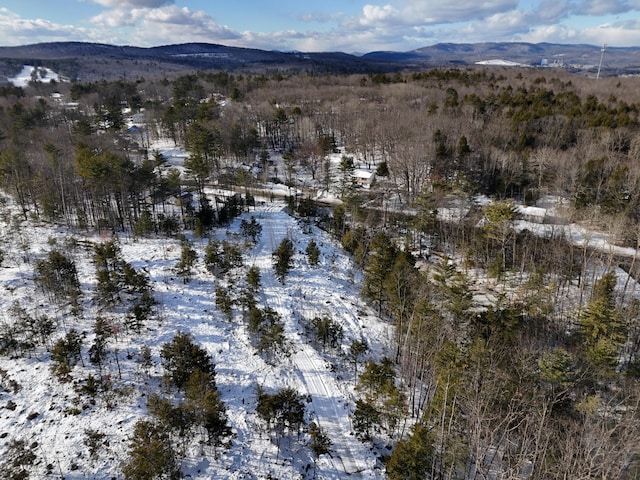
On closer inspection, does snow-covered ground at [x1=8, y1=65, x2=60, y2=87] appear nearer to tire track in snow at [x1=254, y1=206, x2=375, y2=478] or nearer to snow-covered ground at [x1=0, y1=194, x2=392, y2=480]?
snow-covered ground at [x1=0, y1=194, x2=392, y2=480]

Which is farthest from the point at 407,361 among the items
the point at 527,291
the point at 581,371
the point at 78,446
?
the point at 78,446

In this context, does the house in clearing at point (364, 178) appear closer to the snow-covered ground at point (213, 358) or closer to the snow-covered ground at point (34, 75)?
the snow-covered ground at point (213, 358)

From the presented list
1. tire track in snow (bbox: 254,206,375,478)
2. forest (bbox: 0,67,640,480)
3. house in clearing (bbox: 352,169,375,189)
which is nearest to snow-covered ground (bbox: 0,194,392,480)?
tire track in snow (bbox: 254,206,375,478)

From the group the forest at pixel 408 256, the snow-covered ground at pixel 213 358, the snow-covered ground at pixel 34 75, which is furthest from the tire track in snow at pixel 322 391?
the snow-covered ground at pixel 34 75

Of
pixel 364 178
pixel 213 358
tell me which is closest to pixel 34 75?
pixel 364 178

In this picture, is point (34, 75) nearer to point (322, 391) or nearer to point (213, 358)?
point (213, 358)
